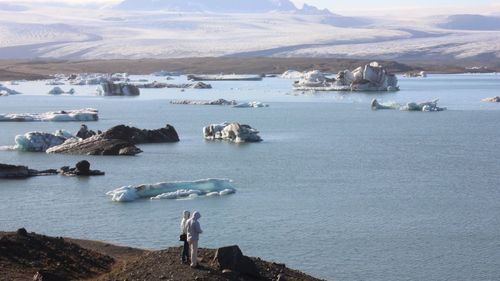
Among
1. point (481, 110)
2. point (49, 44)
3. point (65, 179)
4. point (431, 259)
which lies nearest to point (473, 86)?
point (481, 110)

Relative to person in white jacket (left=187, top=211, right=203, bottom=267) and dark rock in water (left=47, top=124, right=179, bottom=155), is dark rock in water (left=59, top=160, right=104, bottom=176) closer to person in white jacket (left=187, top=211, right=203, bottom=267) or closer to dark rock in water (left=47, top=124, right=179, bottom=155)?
dark rock in water (left=47, top=124, right=179, bottom=155)

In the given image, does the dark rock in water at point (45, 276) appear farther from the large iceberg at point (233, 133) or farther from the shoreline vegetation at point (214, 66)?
the shoreline vegetation at point (214, 66)

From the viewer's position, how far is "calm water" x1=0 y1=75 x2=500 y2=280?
14250mm

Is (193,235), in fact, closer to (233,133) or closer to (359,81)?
(233,133)

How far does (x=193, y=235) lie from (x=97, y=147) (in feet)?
53.9

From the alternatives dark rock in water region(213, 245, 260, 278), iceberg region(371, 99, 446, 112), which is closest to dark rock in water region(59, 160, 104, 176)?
dark rock in water region(213, 245, 260, 278)

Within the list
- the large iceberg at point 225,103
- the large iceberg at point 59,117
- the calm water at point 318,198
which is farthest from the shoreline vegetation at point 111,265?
the large iceberg at point 225,103

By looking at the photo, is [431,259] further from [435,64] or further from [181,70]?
[435,64]

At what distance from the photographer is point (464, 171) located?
77.0 feet

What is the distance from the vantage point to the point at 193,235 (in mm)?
10375

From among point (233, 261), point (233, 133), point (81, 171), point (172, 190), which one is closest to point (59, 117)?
point (233, 133)

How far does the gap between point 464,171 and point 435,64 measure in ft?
298

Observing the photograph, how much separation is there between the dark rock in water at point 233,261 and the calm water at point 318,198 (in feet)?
9.37

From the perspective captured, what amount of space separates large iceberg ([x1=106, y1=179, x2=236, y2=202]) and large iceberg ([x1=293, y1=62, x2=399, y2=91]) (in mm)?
39550
